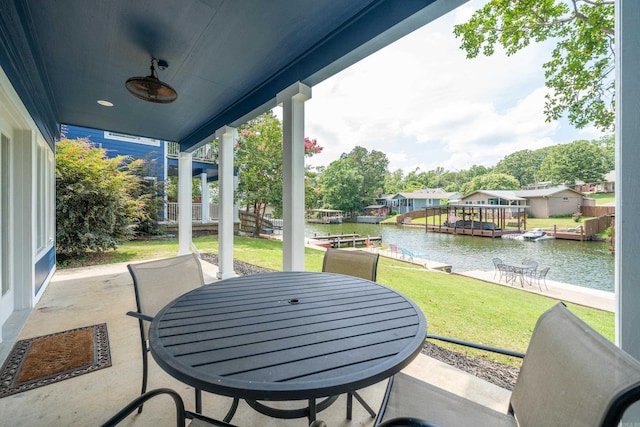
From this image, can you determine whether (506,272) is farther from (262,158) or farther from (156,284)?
(262,158)

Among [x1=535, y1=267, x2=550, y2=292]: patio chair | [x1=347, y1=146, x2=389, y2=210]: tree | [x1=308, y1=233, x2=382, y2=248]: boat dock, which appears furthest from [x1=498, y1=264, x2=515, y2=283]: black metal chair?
[x1=347, y1=146, x2=389, y2=210]: tree

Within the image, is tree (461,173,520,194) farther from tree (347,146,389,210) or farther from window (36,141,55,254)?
tree (347,146,389,210)

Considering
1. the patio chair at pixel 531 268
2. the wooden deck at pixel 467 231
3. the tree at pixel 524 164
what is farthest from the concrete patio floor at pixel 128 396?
the patio chair at pixel 531 268

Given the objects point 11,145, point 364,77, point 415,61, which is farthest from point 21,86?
point 364,77

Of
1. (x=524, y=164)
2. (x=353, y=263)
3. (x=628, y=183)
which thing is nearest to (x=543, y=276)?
(x=524, y=164)

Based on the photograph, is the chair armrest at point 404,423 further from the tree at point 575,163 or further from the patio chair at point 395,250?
the patio chair at point 395,250

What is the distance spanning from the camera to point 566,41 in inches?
90.6

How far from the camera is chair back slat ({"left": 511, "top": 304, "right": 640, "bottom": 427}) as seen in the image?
2.22 ft

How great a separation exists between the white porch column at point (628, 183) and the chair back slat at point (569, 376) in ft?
1.20

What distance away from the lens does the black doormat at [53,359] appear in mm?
1975

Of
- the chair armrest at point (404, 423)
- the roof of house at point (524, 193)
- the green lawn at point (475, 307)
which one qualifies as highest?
the roof of house at point (524, 193)

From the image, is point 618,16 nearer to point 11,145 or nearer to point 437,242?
point 437,242

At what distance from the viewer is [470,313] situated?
346 centimetres

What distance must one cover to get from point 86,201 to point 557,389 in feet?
26.6
